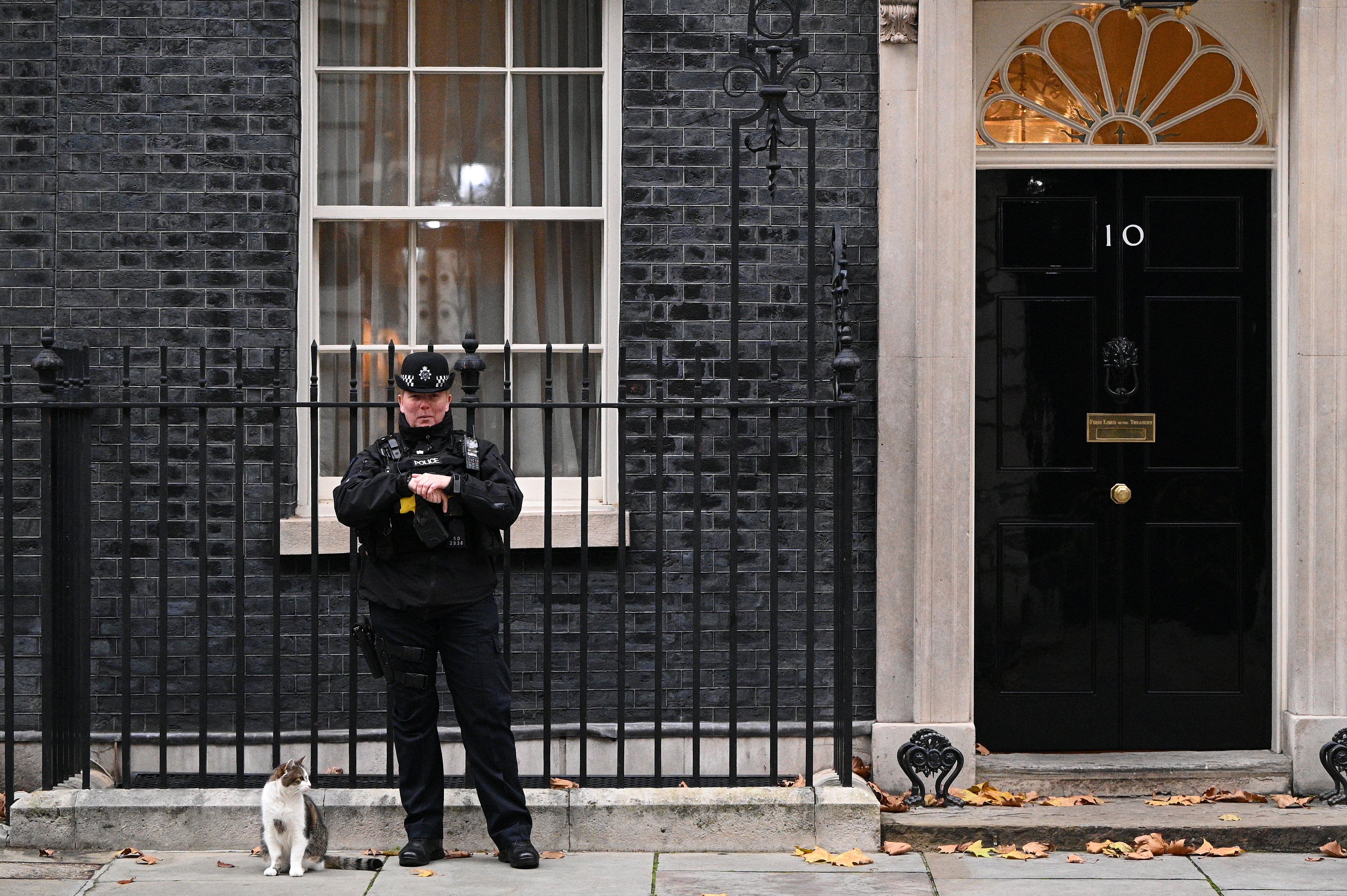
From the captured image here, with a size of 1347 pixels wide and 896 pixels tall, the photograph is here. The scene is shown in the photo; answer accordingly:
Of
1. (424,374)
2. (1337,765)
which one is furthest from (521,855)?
(1337,765)

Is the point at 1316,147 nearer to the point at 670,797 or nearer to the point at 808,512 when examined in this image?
the point at 808,512

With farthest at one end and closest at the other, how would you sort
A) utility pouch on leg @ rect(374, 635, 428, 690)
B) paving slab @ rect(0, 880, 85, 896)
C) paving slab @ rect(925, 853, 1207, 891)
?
paving slab @ rect(925, 853, 1207, 891) → utility pouch on leg @ rect(374, 635, 428, 690) → paving slab @ rect(0, 880, 85, 896)

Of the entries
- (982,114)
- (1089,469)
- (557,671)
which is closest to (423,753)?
(557,671)

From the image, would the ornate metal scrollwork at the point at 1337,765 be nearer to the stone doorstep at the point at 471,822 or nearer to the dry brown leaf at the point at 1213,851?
the dry brown leaf at the point at 1213,851

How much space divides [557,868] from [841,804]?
1.15 metres

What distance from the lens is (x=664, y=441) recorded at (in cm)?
672

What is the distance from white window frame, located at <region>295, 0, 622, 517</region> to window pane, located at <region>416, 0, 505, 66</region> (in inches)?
1.9

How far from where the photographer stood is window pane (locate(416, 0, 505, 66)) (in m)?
6.98

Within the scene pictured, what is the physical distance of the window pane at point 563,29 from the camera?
698 cm

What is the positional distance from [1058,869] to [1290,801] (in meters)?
1.44

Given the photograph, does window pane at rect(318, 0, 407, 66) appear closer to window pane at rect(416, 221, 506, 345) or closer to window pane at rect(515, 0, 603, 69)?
window pane at rect(515, 0, 603, 69)

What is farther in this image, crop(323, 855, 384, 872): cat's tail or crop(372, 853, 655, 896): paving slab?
crop(323, 855, 384, 872): cat's tail

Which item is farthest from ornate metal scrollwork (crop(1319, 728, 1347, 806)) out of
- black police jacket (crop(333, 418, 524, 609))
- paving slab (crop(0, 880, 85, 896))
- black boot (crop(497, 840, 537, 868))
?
paving slab (crop(0, 880, 85, 896))

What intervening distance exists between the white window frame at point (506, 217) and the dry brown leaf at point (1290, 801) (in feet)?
10.7
